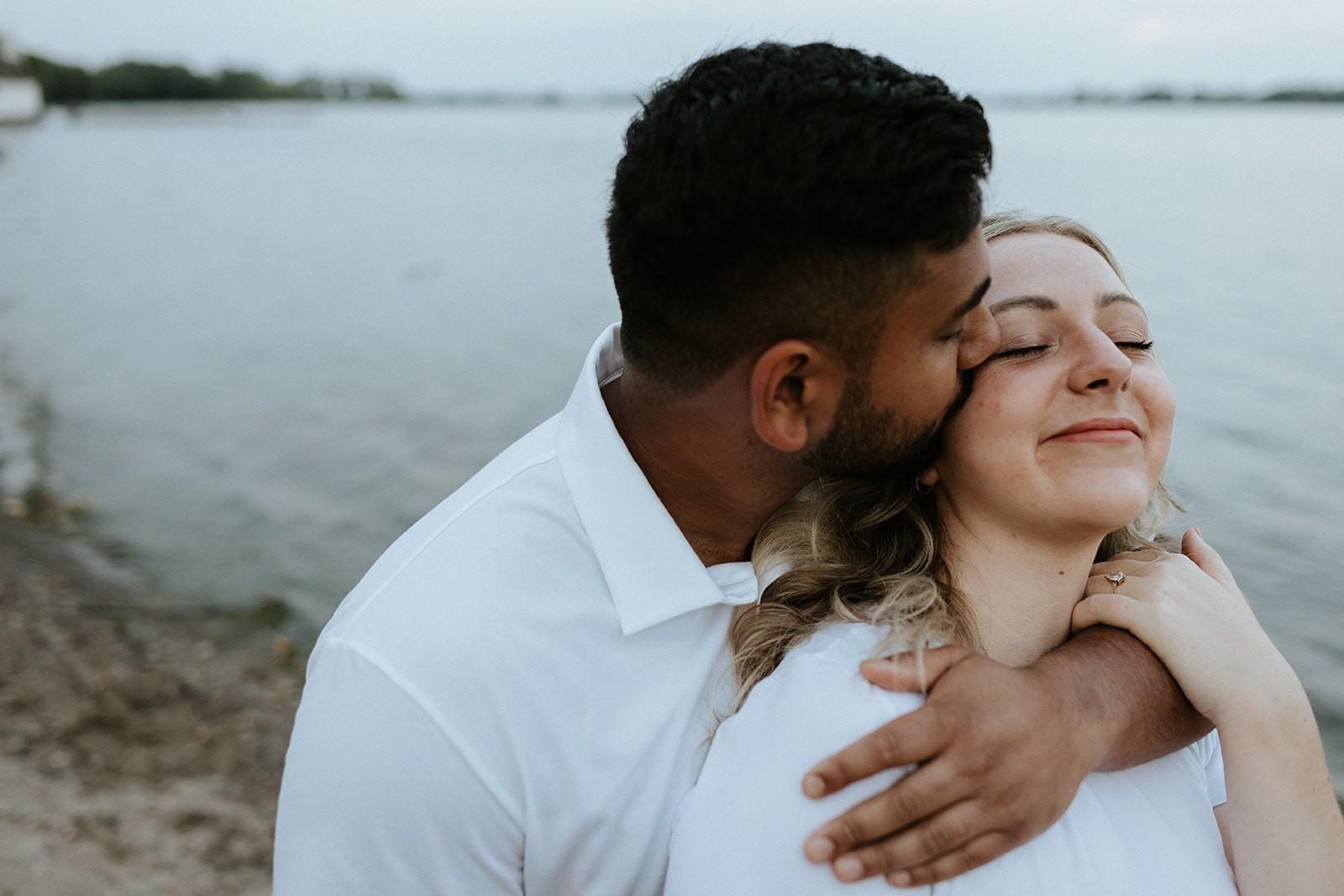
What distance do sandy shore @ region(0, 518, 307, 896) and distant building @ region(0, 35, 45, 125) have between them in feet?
264

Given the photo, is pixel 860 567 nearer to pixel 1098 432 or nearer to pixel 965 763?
pixel 1098 432

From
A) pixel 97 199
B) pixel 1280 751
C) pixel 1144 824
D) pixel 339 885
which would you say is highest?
pixel 1280 751

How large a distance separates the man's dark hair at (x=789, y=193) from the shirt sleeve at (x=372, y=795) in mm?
895

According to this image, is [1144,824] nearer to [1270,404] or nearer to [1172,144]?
[1270,404]

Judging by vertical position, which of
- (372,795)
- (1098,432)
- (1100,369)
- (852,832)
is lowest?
(372,795)

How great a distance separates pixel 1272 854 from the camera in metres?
2.09

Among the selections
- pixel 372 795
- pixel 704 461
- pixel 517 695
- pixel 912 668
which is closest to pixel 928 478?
pixel 704 461

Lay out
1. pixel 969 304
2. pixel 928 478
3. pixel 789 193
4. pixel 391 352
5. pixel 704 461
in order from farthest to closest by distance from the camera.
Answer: pixel 391 352 < pixel 928 478 < pixel 704 461 < pixel 969 304 < pixel 789 193

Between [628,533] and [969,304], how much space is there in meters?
0.83

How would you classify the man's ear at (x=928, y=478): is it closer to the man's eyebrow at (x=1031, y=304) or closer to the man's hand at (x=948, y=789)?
the man's eyebrow at (x=1031, y=304)

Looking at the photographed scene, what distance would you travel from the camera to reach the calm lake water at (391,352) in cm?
891

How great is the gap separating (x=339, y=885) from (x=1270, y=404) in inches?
499

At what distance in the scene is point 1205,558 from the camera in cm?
255

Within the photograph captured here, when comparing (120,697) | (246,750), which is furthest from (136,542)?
(246,750)
